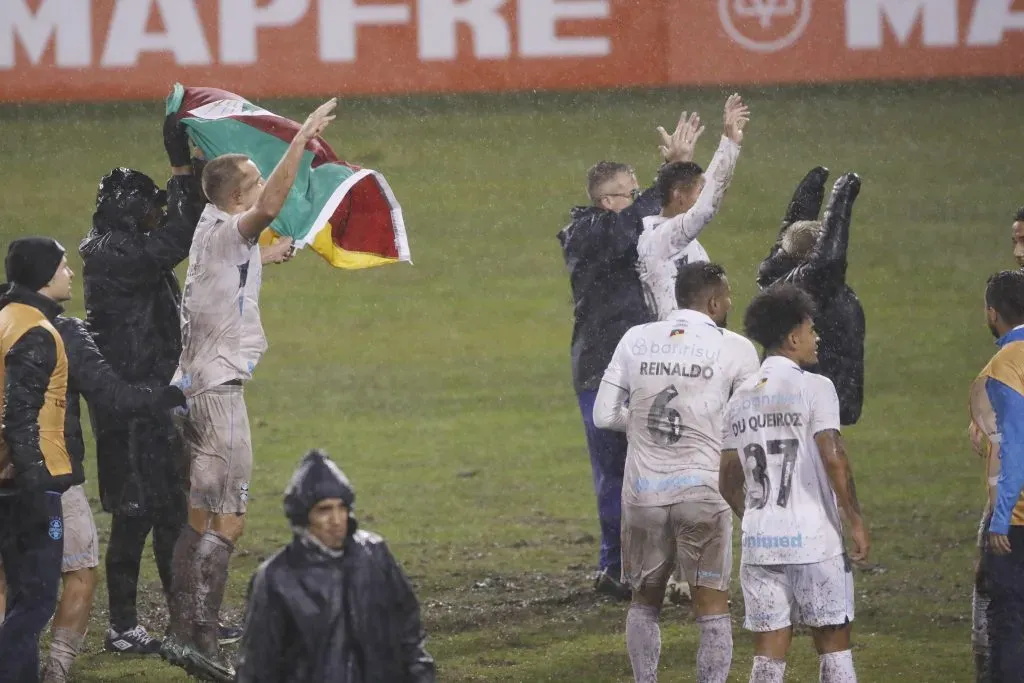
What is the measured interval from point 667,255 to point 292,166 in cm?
165

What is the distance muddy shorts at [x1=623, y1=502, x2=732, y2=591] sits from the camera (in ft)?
17.7

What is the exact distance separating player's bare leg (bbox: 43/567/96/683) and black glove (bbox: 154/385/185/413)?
0.70 meters

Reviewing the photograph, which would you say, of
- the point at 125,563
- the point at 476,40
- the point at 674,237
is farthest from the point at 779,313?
the point at 476,40

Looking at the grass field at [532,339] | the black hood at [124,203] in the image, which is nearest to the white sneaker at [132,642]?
the grass field at [532,339]

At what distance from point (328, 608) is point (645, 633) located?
1.93 m

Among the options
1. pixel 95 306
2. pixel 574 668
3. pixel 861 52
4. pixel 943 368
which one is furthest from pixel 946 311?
pixel 95 306

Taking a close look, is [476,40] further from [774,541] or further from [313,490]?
[313,490]

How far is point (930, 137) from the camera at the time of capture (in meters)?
15.1

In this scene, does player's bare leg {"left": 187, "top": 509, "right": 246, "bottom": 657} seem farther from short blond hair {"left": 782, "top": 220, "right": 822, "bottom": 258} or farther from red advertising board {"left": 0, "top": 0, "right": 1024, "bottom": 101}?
red advertising board {"left": 0, "top": 0, "right": 1024, "bottom": 101}

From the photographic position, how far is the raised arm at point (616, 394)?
17.8 feet

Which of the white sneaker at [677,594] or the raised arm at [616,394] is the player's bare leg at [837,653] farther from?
the white sneaker at [677,594]

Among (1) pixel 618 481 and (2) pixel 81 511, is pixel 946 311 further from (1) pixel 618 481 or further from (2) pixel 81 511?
(2) pixel 81 511

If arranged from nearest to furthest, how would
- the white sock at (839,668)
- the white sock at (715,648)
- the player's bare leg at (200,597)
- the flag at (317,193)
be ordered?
the white sock at (839,668) → the white sock at (715,648) → the player's bare leg at (200,597) → the flag at (317,193)

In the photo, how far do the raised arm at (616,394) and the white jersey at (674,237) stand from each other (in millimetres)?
594
